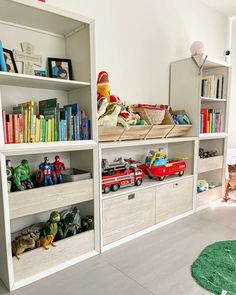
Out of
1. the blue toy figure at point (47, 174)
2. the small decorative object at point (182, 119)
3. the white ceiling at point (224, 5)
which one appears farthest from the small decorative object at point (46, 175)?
the white ceiling at point (224, 5)

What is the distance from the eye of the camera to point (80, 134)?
1.58 m

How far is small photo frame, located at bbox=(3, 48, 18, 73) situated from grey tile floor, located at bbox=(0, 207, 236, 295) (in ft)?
4.22

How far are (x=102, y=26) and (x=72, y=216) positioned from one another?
5.05 feet

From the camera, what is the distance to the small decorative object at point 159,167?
2.08 m

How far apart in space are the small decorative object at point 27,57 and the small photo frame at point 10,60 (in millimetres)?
89

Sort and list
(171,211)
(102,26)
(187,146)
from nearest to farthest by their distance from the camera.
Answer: (102,26)
(171,211)
(187,146)

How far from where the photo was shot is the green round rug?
51.2 inches

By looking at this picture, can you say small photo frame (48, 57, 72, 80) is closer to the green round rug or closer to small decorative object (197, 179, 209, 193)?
the green round rug

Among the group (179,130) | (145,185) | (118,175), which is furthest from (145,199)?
(179,130)

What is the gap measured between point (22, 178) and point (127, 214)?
83 centimetres

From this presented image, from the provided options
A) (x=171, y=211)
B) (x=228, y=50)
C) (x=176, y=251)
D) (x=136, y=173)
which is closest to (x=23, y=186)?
(x=136, y=173)

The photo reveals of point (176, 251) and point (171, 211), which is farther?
point (171, 211)

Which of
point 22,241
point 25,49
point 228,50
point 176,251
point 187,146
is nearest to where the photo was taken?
point 22,241

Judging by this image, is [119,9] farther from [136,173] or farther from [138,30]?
[136,173]
